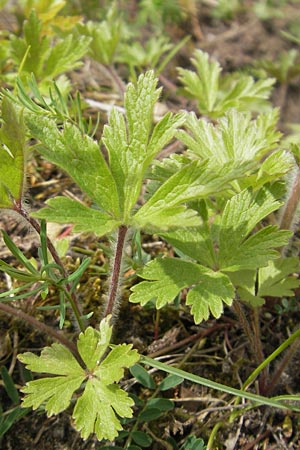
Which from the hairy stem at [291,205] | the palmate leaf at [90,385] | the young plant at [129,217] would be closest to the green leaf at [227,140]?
the young plant at [129,217]

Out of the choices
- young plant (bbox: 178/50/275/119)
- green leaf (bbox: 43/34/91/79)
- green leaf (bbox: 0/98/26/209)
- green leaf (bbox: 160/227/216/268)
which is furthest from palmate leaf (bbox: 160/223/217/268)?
green leaf (bbox: 43/34/91/79)

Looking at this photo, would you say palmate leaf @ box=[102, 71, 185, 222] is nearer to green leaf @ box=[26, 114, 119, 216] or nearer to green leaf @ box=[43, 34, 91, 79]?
green leaf @ box=[26, 114, 119, 216]

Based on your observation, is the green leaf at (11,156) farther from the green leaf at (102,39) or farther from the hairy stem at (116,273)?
the green leaf at (102,39)

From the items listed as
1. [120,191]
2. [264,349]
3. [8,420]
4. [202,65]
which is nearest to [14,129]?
[120,191]

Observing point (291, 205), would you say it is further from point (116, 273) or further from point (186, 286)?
point (116, 273)

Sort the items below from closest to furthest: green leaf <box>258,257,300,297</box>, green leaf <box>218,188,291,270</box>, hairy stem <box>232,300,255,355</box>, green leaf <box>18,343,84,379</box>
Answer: green leaf <box>18,343,84,379</box>, green leaf <box>218,188,291,270</box>, hairy stem <box>232,300,255,355</box>, green leaf <box>258,257,300,297</box>

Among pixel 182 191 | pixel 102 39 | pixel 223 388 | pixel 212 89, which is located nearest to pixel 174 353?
pixel 223 388
